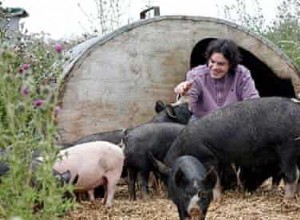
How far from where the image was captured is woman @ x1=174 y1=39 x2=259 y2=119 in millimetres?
6062

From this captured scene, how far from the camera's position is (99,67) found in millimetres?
6594

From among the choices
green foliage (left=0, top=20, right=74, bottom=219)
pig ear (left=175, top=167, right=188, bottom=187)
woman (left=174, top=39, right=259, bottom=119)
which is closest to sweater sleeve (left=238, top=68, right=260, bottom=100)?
woman (left=174, top=39, right=259, bottom=119)

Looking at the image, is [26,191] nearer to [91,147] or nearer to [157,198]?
[91,147]

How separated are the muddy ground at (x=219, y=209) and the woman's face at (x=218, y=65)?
41.6 inches

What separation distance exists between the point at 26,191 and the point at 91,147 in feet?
8.19

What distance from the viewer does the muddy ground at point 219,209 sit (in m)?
4.50

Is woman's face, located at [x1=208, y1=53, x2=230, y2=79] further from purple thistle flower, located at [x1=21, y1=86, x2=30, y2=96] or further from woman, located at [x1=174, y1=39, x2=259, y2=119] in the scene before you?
purple thistle flower, located at [x1=21, y1=86, x2=30, y2=96]

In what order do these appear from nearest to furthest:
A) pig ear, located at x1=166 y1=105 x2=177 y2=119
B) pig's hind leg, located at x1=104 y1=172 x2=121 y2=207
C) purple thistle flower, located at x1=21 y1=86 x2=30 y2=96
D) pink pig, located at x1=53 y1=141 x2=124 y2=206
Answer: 1. purple thistle flower, located at x1=21 y1=86 x2=30 y2=96
2. pink pig, located at x1=53 y1=141 x2=124 y2=206
3. pig's hind leg, located at x1=104 y1=172 x2=121 y2=207
4. pig ear, located at x1=166 y1=105 x2=177 y2=119

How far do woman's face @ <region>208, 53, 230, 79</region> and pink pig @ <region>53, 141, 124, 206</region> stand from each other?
123 cm

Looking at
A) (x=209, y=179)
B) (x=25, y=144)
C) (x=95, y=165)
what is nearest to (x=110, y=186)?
(x=95, y=165)

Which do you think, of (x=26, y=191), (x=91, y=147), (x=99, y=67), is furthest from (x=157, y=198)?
(x=26, y=191)

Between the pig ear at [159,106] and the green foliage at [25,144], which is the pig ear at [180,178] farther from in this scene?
the pig ear at [159,106]

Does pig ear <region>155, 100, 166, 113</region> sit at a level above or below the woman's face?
below

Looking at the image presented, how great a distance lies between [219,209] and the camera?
4727 mm
